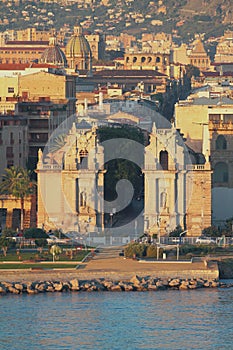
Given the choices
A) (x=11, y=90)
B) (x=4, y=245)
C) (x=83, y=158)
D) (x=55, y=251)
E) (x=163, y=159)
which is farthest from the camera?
(x=11, y=90)

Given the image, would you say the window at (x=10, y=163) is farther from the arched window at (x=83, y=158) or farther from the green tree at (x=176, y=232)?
the green tree at (x=176, y=232)

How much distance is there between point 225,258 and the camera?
3236 inches

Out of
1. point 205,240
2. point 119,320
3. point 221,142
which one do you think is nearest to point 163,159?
point 205,240

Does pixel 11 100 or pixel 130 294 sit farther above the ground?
pixel 11 100

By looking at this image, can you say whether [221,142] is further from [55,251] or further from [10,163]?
[55,251]

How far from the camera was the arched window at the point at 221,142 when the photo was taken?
9956 cm

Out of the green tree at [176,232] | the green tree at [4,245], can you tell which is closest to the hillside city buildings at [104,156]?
the green tree at [176,232]

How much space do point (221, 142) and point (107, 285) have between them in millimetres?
24092

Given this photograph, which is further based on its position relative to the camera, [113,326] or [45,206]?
[45,206]

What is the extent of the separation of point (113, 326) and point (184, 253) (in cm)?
1430

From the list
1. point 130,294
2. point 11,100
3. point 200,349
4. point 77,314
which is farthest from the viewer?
point 11,100

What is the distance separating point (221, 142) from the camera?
99.9m

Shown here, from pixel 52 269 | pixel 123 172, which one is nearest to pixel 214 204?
pixel 123 172

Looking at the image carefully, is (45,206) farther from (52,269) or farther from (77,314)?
(77,314)
